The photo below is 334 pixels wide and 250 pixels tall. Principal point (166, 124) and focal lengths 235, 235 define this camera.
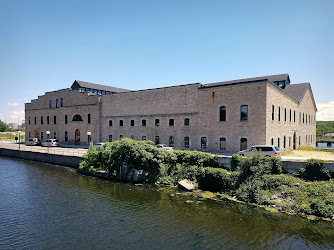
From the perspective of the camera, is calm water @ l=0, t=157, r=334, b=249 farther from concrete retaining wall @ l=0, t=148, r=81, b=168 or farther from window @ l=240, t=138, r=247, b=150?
window @ l=240, t=138, r=247, b=150

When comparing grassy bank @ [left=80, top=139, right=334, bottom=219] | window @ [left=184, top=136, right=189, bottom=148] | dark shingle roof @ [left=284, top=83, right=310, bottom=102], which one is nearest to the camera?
grassy bank @ [left=80, top=139, right=334, bottom=219]

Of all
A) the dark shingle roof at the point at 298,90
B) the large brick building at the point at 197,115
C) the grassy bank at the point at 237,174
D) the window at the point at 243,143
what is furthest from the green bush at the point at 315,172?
the dark shingle roof at the point at 298,90

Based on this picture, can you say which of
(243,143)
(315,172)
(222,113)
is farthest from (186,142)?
(315,172)

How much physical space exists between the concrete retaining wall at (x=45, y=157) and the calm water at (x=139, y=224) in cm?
1051

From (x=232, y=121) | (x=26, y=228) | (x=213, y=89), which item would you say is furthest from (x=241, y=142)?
(x=26, y=228)

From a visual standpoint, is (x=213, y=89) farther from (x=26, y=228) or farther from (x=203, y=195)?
(x=26, y=228)

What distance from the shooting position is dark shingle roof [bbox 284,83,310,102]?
38.2 meters

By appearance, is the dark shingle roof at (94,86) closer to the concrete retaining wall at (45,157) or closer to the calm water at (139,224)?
the concrete retaining wall at (45,157)

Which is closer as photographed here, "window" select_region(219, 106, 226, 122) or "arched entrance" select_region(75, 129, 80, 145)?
"window" select_region(219, 106, 226, 122)

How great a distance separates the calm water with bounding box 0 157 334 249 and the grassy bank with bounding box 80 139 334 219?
4.91ft

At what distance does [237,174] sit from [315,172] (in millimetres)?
5249

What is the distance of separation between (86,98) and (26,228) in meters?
33.7

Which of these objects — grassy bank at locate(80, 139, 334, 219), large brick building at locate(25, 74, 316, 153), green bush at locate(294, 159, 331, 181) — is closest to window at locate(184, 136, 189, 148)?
large brick building at locate(25, 74, 316, 153)

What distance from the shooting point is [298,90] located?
1553 inches
